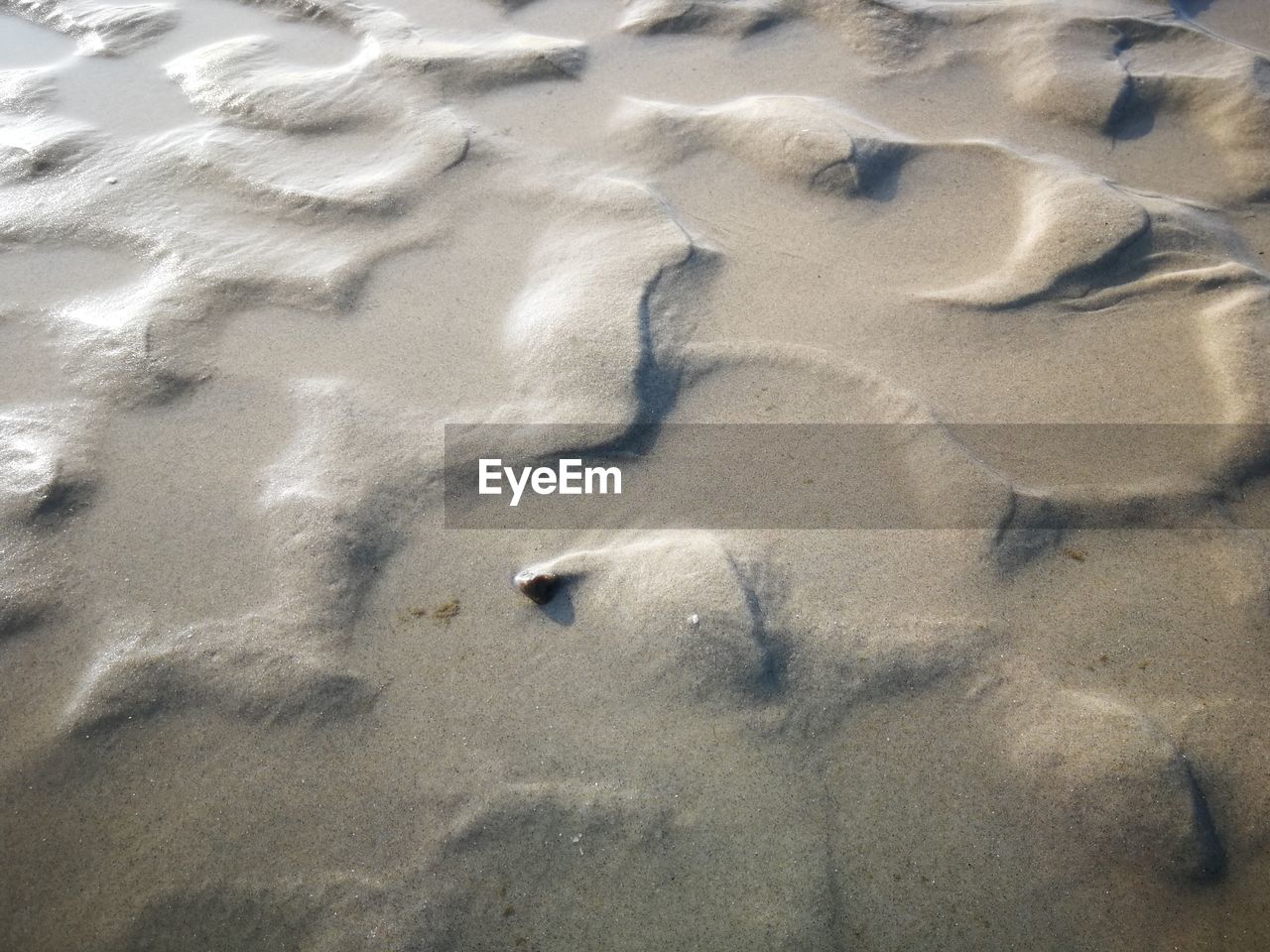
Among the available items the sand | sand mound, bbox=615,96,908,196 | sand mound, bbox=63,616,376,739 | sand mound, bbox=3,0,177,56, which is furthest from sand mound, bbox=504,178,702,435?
sand mound, bbox=3,0,177,56

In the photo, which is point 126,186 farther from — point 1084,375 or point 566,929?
point 1084,375

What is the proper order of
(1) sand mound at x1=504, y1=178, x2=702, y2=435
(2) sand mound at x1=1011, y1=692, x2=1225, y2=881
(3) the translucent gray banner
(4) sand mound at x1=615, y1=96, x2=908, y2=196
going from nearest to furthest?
(2) sand mound at x1=1011, y1=692, x2=1225, y2=881
(3) the translucent gray banner
(1) sand mound at x1=504, y1=178, x2=702, y2=435
(4) sand mound at x1=615, y1=96, x2=908, y2=196

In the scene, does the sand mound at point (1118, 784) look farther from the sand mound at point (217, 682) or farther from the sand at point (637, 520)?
the sand mound at point (217, 682)

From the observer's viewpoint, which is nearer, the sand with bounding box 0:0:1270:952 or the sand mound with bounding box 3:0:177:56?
the sand with bounding box 0:0:1270:952

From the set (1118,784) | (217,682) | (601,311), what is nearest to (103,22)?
(601,311)

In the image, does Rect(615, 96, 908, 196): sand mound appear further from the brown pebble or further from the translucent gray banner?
the brown pebble

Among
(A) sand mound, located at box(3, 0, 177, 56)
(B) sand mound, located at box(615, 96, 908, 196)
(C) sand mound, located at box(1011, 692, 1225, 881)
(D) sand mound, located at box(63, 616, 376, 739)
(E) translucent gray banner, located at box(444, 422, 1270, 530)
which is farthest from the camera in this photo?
(A) sand mound, located at box(3, 0, 177, 56)

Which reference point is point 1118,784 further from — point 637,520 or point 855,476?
point 637,520

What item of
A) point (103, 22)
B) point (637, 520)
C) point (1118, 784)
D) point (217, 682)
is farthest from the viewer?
point (103, 22)
